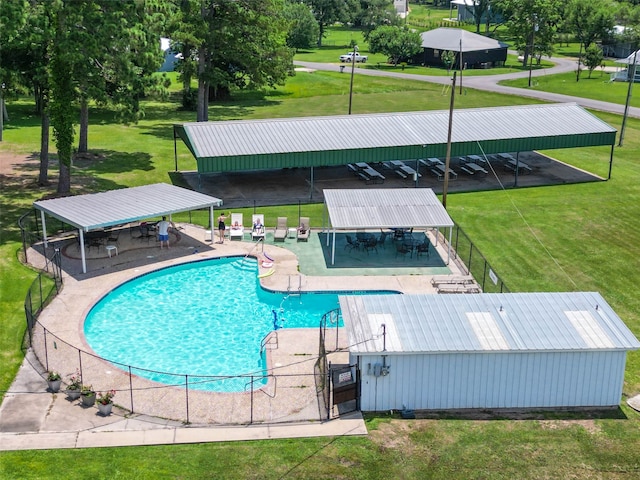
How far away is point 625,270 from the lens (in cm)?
3566

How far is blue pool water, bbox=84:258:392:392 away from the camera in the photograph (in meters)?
27.5

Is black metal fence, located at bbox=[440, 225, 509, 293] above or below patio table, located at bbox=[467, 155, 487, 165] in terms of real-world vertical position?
below

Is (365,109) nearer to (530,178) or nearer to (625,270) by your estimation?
(530,178)

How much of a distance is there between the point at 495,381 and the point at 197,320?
12.8 metres

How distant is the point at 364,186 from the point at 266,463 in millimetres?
29352

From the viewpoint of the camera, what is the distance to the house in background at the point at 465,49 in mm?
108375

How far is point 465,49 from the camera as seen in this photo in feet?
354

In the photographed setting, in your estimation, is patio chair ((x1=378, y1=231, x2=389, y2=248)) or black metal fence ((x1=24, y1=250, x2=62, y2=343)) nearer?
black metal fence ((x1=24, y1=250, x2=62, y2=343))

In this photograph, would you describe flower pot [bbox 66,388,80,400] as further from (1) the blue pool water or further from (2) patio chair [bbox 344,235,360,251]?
(2) patio chair [bbox 344,235,360,251]

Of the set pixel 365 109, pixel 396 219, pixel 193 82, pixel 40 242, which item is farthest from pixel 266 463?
pixel 193 82

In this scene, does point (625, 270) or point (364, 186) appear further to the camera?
point (364, 186)

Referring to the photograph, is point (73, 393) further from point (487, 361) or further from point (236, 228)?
point (236, 228)

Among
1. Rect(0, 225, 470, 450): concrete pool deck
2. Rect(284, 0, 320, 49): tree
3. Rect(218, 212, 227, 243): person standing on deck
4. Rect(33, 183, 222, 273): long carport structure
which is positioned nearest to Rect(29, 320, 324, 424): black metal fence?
Rect(0, 225, 470, 450): concrete pool deck

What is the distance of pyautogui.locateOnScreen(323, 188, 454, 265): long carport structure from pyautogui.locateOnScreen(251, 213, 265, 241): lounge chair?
139 inches
